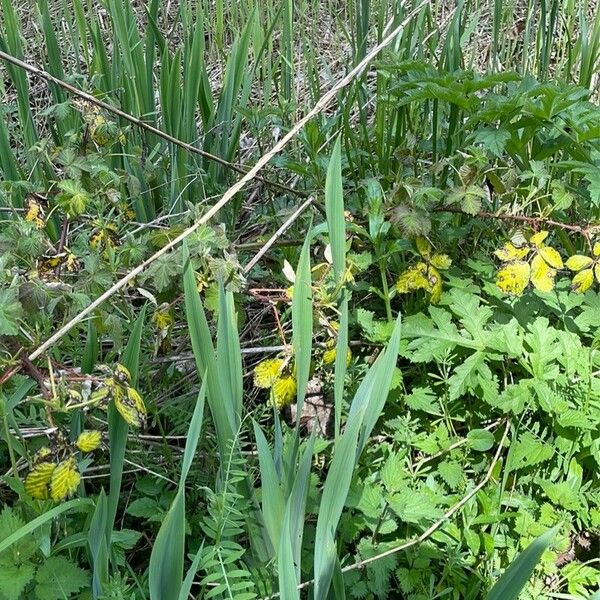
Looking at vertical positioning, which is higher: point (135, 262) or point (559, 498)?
point (135, 262)

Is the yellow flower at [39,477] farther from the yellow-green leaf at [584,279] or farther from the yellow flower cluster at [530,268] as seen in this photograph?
the yellow-green leaf at [584,279]

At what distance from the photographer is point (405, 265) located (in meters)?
1.59

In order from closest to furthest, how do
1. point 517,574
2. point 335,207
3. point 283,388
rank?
point 517,574 → point 335,207 → point 283,388

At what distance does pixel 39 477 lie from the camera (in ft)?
2.85

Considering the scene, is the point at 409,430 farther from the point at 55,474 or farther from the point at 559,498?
the point at 55,474

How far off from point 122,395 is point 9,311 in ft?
0.57

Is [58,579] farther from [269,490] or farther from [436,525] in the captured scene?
[436,525]

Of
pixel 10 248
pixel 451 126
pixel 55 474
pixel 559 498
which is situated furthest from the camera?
pixel 451 126

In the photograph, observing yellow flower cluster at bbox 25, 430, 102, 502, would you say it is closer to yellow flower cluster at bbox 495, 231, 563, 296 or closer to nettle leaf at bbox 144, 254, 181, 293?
nettle leaf at bbox 144, 254, 181, 293

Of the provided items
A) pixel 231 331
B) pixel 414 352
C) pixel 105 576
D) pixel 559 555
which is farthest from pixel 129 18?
pixel 559 555

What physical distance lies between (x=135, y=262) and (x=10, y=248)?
0.23 metres

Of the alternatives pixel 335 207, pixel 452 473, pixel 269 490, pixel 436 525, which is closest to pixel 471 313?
pixel 452 473

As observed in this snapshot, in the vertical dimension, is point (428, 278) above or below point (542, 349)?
above

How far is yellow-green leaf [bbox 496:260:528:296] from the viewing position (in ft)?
4.14
